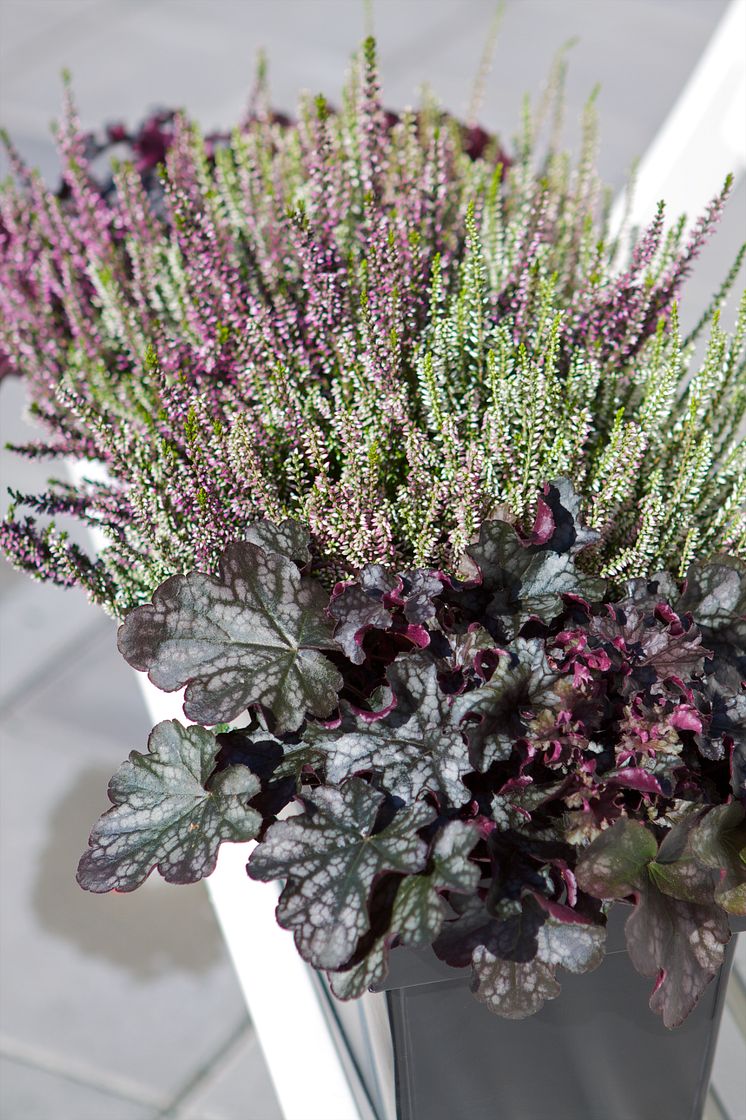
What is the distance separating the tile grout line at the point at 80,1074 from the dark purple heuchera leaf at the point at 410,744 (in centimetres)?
74

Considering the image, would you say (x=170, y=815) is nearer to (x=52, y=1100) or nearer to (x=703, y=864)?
(x=703, y=864)

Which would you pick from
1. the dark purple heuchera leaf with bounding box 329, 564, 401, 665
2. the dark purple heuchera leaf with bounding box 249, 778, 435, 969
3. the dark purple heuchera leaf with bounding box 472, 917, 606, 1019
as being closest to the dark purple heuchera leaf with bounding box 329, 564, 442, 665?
the dark purple heuchera leaf with bounding box 329, 564, 401, 665

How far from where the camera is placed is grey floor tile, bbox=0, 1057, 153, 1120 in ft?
4.03

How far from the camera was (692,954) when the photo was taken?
0.70 metres

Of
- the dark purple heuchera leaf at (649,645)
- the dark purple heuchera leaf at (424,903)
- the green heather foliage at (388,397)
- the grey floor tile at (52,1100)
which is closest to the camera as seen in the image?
the dark purple heuchera leaf at (424,903)

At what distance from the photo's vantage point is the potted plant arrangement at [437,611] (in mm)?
693

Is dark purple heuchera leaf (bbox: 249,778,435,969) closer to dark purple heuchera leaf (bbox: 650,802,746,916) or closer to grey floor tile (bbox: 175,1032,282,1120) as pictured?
dark purple heuchera leaf (bbox: 650,802,746,916)

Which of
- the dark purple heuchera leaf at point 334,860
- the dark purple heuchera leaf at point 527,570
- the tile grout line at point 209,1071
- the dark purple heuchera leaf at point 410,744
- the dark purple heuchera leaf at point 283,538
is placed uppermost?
the dark purple heuchera leaf at point 283,538

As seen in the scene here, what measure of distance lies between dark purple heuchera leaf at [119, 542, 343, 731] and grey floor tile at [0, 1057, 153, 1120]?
2.38 ft

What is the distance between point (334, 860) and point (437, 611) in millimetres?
219

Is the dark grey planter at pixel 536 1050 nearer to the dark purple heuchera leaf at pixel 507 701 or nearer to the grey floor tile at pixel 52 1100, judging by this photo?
the dark purple heuchera leaf at pixel 507 701

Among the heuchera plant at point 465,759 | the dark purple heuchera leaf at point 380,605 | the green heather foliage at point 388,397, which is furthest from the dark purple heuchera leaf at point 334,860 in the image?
the green heather foliage at point 388,397

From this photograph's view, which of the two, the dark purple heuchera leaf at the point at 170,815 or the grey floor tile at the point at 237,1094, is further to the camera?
the grey floor tile at the point at 237,1094

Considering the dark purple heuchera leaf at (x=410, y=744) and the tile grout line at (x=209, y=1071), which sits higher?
the dark purple heuchera leaf at (x=410, y=744)
